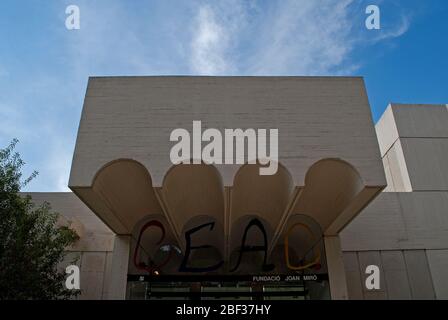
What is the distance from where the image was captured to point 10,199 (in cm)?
820

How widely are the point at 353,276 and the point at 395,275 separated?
4.04 feet

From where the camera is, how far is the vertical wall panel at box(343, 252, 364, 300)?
1080cm

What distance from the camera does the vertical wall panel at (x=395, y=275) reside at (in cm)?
1077

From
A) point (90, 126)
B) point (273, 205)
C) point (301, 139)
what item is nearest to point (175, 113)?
point (90, 126)

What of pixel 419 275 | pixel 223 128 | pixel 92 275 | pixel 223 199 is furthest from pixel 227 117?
pixel 419 275

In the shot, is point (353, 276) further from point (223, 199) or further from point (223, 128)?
point (223, 128)

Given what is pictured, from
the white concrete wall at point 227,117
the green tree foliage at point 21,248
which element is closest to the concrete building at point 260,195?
the white concrete wall at point 227,117

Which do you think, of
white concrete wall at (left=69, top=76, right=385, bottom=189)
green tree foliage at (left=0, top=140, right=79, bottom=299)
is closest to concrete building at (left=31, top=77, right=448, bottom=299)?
white concrete wall at (left=69, top=76, right=385, bottom=189)

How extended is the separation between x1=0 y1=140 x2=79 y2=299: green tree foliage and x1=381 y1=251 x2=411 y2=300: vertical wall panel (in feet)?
29.2

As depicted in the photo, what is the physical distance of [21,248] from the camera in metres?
7.92

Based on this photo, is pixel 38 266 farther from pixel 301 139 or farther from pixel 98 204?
pixel 301 139

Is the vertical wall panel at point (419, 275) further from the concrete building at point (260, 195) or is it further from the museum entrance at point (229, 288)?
the museum entrance at point (229, 288)

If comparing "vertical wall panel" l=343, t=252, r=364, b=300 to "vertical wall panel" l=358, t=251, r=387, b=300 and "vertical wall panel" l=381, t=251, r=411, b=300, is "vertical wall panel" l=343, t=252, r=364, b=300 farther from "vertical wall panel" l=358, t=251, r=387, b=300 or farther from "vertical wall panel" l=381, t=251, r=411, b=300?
"vertical wall panel" l=381, t=251, r=411, b=300

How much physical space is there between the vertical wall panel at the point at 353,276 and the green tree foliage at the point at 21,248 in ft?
25.4
